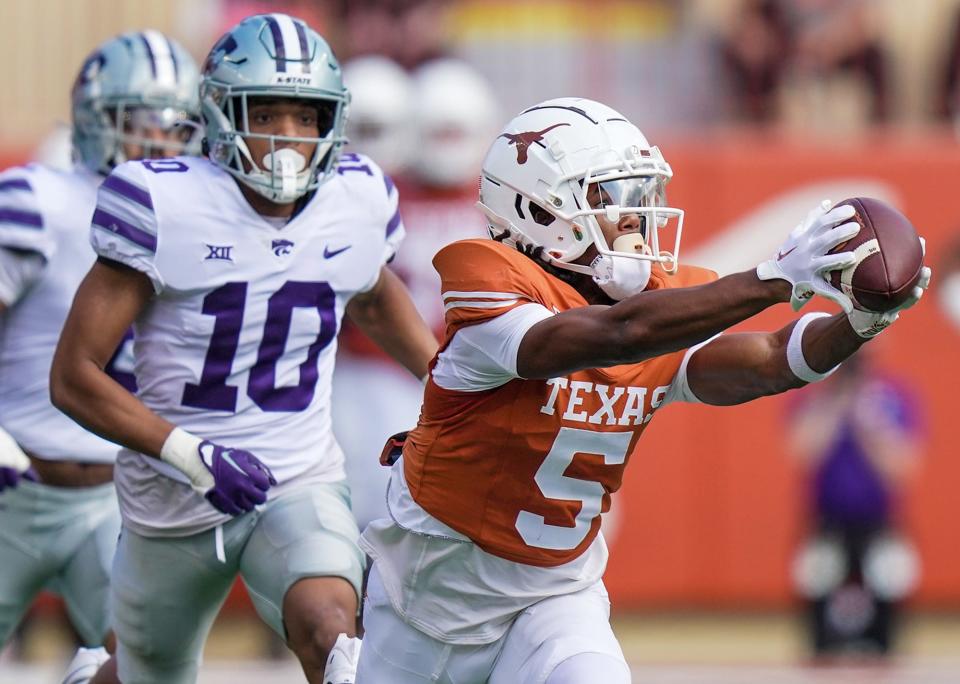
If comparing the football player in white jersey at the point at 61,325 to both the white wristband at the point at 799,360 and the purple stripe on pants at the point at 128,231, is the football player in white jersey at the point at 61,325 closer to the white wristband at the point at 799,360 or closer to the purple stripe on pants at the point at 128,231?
the purple stripe on pants at the point at 128,231

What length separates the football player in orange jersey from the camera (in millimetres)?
3170

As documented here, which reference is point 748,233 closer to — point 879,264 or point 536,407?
point 536,407

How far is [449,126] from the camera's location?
7348 mm

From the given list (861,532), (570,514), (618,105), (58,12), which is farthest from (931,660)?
(58,12)

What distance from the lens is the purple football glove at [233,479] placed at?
144 inches

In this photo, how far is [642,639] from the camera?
24.7 ft

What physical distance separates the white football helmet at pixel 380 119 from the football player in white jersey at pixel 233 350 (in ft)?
10.9

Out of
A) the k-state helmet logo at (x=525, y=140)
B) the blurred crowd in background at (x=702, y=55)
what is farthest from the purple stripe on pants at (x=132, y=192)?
the blurred crowd in background at (x=702, y=55)

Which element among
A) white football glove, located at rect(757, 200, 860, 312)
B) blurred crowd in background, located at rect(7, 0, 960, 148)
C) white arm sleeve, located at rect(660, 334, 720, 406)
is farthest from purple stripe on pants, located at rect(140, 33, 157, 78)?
blurred crowd in background, located at rect(7, 0, 960, 148)

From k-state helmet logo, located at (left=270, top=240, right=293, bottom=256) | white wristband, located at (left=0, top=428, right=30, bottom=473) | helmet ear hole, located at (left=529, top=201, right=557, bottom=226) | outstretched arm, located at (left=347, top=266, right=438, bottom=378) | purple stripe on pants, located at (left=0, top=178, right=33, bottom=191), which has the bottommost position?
white wristband, located at (left=0, top=428, right=30, bottom=473)

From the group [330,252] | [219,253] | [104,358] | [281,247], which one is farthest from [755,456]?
[104,358]

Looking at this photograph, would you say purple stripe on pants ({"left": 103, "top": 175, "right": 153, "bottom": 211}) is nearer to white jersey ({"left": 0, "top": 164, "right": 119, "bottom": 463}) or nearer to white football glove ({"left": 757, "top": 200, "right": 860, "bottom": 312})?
white jersey ({"left": 0, "top": 164, "right": 119, "bottom": 463})

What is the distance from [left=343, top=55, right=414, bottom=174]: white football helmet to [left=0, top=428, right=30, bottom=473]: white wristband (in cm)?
335

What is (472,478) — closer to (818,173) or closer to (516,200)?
(516,200)
